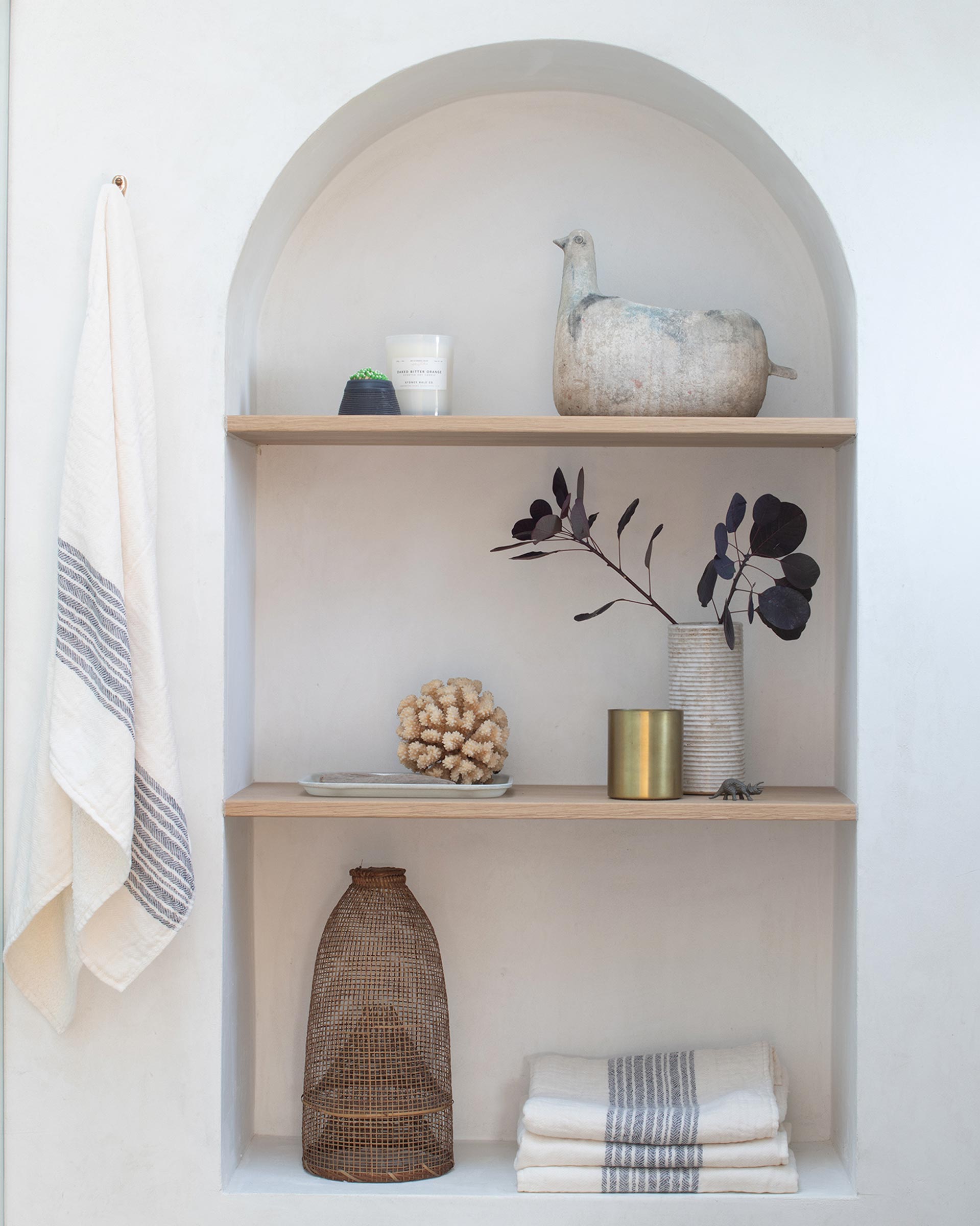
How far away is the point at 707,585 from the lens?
4.72 feet

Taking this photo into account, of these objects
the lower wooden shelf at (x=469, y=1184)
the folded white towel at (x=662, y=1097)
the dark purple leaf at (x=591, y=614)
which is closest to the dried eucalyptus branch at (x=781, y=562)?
the dark purple leaf at (x=591, y=614)

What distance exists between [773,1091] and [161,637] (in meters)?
0.96

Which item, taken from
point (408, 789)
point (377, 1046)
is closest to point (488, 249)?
point (408, 789)

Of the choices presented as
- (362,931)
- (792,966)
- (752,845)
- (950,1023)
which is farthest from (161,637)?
(950,1023)

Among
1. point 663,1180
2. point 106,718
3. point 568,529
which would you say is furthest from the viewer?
point 568,529

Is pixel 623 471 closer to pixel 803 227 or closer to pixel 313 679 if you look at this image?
pixel 803 227

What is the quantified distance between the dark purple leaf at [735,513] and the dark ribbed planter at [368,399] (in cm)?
Result: 43

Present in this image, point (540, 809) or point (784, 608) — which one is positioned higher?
point (784, 608)

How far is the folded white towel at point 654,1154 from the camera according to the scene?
1417 millimetres

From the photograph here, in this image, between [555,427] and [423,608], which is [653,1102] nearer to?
[423,608]

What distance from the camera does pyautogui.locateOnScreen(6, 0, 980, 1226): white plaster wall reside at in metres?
1.41

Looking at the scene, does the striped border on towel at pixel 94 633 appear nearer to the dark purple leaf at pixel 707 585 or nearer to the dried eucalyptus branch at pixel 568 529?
the dried eucalyptus branch at pixel 568 529

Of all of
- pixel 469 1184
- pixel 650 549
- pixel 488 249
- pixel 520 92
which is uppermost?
pixel 520 92

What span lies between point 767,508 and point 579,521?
231 mm
